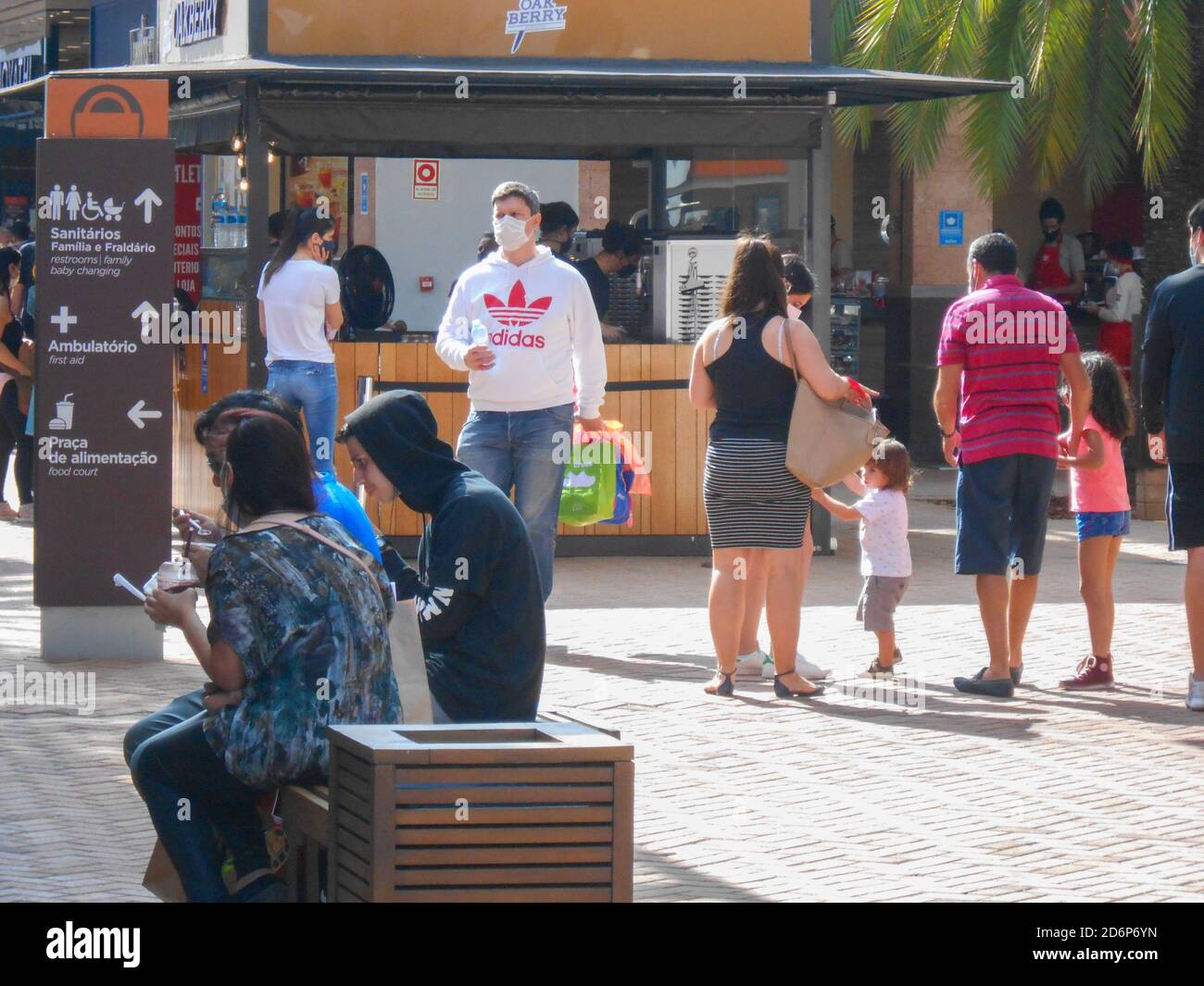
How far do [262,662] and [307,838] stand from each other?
1.35 feet

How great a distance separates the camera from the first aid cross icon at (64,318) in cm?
869

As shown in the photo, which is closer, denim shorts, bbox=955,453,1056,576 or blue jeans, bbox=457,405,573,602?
denim shorts, bbox=955,453,1056,576

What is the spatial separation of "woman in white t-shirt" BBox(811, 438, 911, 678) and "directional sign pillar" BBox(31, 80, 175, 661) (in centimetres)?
298

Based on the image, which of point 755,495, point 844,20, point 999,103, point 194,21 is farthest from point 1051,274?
point 755,495

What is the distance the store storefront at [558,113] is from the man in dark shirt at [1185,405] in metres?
4.09

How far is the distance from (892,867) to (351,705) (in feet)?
6.40

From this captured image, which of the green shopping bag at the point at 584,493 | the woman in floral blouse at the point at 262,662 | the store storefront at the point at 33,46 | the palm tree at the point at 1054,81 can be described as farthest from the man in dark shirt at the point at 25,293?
the store storefront at the point at 33,46

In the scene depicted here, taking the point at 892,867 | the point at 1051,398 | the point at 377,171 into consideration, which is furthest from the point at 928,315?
the point at 892,867

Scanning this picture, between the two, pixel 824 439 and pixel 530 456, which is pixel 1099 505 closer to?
pixel 824 439

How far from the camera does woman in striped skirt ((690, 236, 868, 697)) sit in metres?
8.06

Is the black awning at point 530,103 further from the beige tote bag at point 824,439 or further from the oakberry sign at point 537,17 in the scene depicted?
the beige tote bag at point 824,439

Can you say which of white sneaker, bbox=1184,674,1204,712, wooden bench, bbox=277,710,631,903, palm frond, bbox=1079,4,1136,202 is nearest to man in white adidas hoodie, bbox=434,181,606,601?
white sneaker, bbox=1184,674,1204,712

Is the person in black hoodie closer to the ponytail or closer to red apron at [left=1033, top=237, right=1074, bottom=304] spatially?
the ponytail
